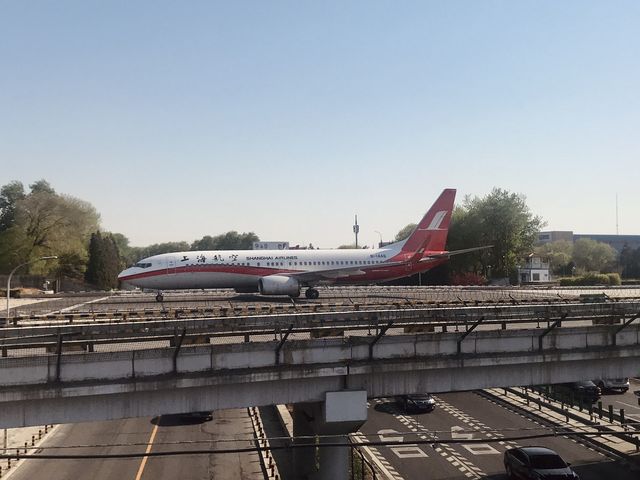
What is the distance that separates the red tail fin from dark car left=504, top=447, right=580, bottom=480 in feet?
130

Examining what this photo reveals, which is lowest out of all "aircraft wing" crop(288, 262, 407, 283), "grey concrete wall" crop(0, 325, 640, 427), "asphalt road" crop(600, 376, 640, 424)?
"asphalt road" crop(600, 376, 640, 424)

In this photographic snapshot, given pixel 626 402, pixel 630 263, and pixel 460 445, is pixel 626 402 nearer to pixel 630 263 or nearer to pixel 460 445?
pixel 460 445

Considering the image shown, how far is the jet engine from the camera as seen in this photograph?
52128mm

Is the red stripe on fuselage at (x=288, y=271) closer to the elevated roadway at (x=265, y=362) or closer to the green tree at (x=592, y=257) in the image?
the elevated roadway at (x=265, y=362)

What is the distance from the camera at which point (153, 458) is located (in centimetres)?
3002

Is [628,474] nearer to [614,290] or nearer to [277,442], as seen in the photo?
[277,442]

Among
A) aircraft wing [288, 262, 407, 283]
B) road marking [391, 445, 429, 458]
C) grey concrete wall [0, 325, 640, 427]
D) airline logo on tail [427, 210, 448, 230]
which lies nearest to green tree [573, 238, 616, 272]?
airline logo on tail [427, 210, 448, 230]

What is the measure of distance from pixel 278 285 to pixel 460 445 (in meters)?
24.5

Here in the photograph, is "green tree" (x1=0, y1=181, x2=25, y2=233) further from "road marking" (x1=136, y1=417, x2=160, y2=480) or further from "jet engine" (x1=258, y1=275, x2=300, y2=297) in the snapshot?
"road marking" (x1=136, y1=417, x2=160, y2=480)

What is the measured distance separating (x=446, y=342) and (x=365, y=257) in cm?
4178

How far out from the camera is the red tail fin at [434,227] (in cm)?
6575

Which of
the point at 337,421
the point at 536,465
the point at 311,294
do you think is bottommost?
the point at 536,465

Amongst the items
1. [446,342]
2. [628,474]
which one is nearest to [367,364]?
[446,342]

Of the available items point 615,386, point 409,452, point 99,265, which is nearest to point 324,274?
point 615,386
